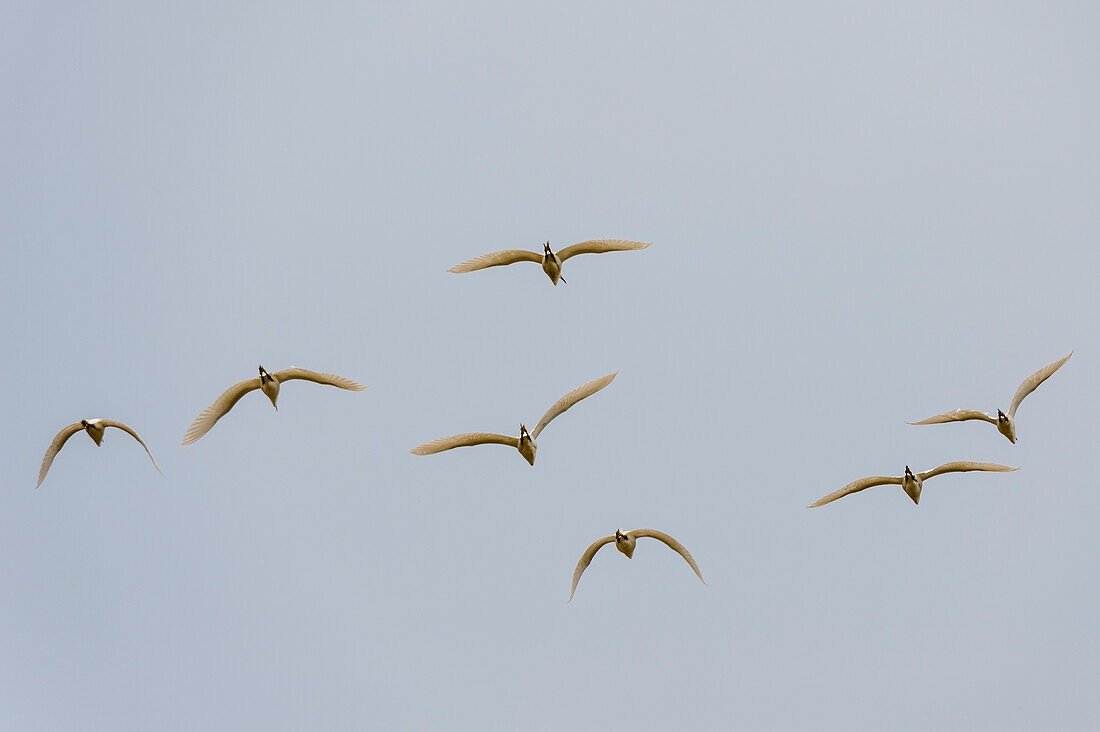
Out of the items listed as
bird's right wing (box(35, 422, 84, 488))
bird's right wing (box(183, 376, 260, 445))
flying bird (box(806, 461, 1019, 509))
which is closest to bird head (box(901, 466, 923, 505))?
flying bird (box(806, 461, 1019, 509))

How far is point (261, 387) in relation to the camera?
27.0 meters

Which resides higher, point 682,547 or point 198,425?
point 198,425

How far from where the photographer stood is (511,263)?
27312 mm

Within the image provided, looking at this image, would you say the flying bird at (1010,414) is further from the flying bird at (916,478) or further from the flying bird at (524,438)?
the flying bird at (524,438)

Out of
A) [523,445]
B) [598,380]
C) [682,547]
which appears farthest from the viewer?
[682,547]

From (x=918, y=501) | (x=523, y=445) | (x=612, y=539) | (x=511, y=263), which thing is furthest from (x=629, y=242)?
(x=918, y=501)

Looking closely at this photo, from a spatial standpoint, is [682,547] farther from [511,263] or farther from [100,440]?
[100,440]

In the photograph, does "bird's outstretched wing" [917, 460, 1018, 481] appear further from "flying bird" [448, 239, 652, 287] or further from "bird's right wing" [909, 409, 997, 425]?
"flying bird" [448, 239, 652, 287]

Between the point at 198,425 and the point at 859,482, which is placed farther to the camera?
the point at 859,482

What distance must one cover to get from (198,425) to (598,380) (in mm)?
8211

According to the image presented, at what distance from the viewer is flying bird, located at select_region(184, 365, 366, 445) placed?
26312 mm

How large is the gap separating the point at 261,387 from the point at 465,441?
445 cm

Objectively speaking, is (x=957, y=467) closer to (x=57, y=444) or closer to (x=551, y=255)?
(x=551, y=255)

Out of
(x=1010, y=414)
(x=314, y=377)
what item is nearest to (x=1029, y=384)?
(x=1010, y=414)
